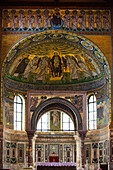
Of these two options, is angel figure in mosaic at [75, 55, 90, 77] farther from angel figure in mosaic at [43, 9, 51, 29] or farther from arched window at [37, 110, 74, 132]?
arched window at [37, 110, 74, 132]

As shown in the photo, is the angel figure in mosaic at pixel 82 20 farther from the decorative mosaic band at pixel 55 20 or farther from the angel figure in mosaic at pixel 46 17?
the angel figure in mosaic at pixel 46 17

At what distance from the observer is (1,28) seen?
39.7 m

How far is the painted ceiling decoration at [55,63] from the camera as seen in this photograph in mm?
40188

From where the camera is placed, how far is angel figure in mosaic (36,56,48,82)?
143 ft

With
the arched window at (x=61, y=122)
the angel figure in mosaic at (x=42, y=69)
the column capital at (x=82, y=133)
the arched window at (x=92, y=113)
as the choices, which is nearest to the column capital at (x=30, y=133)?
the arched window at (x=61, y=122)

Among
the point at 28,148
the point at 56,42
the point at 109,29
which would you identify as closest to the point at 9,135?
the point at 28,148

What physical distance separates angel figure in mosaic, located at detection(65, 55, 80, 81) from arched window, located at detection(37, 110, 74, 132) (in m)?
4.00

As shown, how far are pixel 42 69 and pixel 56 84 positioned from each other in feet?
5.36

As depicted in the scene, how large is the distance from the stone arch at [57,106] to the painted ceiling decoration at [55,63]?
3.69ft

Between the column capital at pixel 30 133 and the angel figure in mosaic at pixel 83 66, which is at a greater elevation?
the angel figure in mosaic at pixel 83 66

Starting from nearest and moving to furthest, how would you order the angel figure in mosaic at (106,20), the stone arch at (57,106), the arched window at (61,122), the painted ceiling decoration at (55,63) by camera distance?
the angel figure in mosaic at (106,20) < the painted ceiling decoration at (55,63) < the stone arch at (57,106) < the arched window at (61,122)

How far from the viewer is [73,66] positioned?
144 feet

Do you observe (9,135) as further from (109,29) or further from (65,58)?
(109,29)

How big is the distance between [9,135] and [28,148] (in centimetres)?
199
